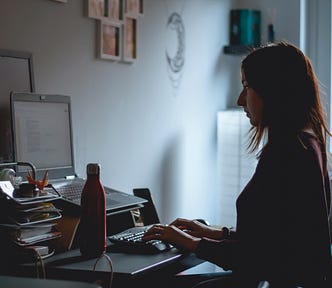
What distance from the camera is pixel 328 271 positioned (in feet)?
5.82

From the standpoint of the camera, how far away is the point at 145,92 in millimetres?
3145

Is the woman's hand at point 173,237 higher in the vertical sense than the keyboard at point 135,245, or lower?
higher

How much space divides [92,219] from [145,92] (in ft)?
4.43

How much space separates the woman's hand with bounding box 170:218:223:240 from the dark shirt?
37cm

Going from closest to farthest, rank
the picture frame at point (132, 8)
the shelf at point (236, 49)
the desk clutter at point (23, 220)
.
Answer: the desk clutter at point (23, 220)
the picture frame at point (132, 8)
the shelf at point (236, 49)

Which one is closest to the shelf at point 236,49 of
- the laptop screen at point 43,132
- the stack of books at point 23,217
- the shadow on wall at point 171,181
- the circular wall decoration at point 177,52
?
the circular wall decoration at point 177,52

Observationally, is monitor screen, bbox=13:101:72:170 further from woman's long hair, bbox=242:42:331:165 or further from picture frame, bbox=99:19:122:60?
woman's long hair, bbox=242:42:331:165

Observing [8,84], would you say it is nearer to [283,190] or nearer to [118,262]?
[118,262]

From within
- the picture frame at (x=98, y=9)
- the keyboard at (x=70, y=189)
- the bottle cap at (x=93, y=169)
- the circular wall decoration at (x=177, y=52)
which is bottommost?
the keyboard at (x=70, y=189)

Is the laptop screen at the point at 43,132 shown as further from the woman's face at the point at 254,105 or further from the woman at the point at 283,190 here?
the woman's face at the point at 254,105

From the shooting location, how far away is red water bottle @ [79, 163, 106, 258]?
1.88 metres

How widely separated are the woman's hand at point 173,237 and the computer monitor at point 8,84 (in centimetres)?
55

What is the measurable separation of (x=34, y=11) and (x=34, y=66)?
208 mm

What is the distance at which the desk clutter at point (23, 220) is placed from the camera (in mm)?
1789
